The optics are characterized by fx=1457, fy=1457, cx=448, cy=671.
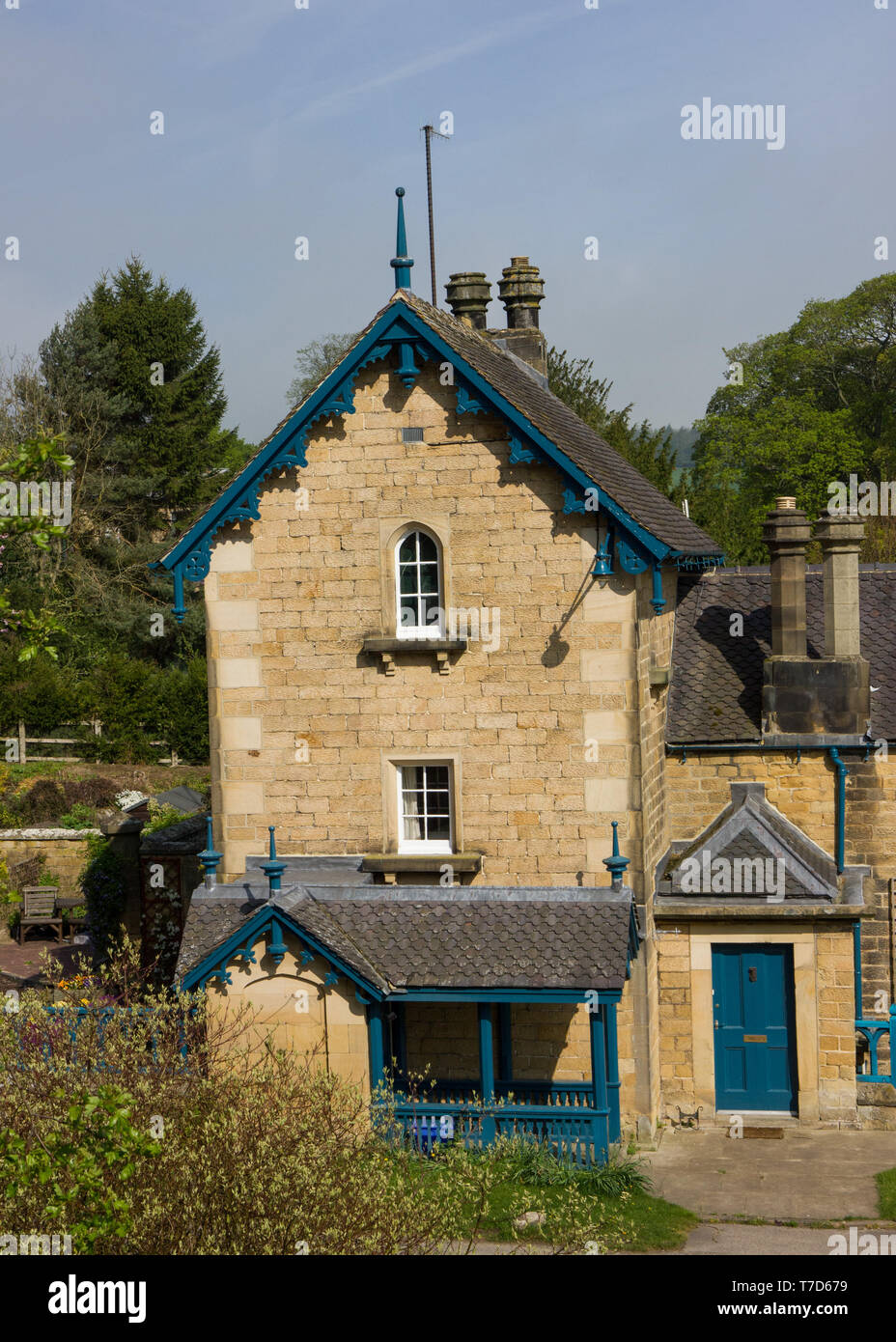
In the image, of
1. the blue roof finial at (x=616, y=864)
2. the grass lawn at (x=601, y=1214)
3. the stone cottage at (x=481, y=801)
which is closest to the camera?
the grass lawn at (x=601, y=1214)

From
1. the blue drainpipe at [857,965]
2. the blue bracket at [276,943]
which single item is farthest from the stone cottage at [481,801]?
the blue drainpipe at [857,965]

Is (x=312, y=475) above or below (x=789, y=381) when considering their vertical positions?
below

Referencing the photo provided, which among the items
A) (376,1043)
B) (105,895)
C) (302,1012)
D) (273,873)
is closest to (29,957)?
(105,895)

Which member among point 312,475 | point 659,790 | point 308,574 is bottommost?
point 659,790

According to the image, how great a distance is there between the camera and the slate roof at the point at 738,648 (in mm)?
19766

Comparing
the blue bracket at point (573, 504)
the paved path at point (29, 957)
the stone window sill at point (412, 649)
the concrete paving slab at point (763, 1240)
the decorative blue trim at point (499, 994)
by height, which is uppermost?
the blue bracket at point (573, 504)

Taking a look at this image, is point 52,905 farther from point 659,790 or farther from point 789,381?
point 789,381

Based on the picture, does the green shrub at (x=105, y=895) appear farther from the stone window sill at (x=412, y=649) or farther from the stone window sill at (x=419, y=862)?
the stone window sill at (x=412, y=649)

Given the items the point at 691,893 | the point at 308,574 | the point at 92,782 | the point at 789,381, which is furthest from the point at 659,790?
the point at 789,381

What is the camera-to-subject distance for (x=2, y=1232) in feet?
31.8

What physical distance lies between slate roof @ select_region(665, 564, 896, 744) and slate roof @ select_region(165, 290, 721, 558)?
832 millimetres

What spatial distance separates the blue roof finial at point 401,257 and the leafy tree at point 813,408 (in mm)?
40476

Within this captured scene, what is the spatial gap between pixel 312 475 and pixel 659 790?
19.8 ft

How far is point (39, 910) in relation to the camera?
28969 millimetres
